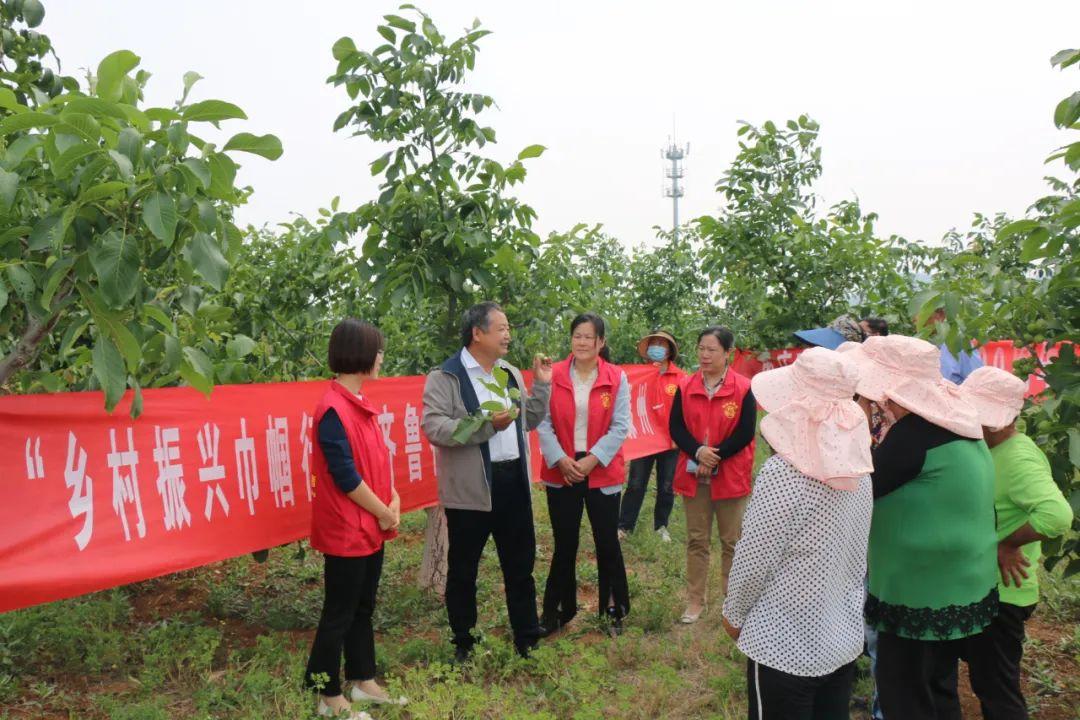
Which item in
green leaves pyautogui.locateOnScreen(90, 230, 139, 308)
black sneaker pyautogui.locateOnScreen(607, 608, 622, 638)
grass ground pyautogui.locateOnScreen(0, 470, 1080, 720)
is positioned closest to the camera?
green leaves pyautogui.locateOnScreen(90, 230, 139, 308)

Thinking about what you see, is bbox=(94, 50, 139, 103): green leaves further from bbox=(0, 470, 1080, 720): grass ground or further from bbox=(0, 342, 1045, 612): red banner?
bbox=(0, 470, 1080, 720): grass ground

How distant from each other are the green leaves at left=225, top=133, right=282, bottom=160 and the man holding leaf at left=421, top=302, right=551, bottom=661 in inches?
66.8

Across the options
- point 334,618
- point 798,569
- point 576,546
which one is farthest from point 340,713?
point 798,569

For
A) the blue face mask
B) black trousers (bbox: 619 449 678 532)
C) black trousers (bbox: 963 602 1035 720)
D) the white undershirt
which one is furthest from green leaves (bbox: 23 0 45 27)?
black trousers (bbox: 619 449 678 532)

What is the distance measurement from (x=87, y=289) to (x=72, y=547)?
1.54m

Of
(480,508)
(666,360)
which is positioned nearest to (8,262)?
(480,508)

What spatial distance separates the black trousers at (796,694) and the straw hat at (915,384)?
2.57 feet

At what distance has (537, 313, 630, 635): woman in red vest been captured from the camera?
4508 millimetres

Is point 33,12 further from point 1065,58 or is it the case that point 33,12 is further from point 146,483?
point 1065,58

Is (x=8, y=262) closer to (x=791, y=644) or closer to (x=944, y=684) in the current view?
(x=791, y=644)

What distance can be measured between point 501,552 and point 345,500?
1.00 meters

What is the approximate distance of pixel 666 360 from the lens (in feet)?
22.8

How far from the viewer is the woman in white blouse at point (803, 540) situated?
2246mm

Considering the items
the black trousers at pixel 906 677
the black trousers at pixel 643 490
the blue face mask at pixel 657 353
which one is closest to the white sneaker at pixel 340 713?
the black trousers at pixel 906 677
